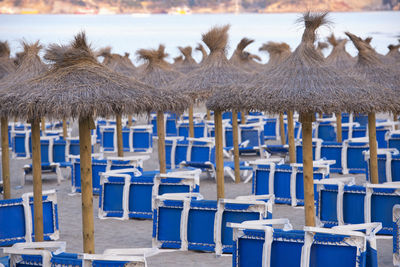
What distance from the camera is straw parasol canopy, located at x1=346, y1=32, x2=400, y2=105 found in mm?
9102

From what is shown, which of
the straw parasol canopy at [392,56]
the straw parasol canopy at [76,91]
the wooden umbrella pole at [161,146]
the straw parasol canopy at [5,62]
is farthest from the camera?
the straw parasol canopy at [392,56]

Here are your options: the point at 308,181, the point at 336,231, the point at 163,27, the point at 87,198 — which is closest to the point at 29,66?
the point at 87,198

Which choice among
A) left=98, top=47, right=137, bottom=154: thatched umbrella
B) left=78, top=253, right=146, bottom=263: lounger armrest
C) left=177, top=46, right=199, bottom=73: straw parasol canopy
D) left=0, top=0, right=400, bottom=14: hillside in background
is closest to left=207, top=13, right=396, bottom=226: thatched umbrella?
left=78, top=253, right=146, bottom=263: lounger armrest

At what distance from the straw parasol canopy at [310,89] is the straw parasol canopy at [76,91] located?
1.21m

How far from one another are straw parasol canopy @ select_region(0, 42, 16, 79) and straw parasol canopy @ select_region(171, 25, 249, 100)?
2877 mm

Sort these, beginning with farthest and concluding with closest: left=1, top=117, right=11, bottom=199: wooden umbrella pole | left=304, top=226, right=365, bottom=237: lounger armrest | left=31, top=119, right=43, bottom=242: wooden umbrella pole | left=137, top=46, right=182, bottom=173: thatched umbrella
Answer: left=137, top=46, right=182, bottom=173: thatched umbrella → left=1, top=117, right=11, bottom=199: wooden umbrella pole → left=31, top=119, right=43, bottom=242: wooden umbrella pole → left=304, top=226, right=365, bottom=237: lounger armrest

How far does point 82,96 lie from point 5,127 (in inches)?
133

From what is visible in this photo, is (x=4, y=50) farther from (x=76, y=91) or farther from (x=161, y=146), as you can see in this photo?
(x=76, y=91)

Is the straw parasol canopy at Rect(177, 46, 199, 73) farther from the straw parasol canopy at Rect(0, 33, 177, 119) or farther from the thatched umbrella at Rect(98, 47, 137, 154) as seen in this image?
the straw parasol canopy at Rect(0, 33, 177, 119)

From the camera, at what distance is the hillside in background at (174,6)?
166 ft

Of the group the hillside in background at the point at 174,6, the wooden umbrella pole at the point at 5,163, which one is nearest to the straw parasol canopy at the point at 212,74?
the wooden umbrella pole at the point at 5,163

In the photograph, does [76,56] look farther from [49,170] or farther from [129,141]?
[129,141]

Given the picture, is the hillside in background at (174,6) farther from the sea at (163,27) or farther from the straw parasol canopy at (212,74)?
the straw parasol canopy at (212,74)

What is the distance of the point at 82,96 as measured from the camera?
575cm
